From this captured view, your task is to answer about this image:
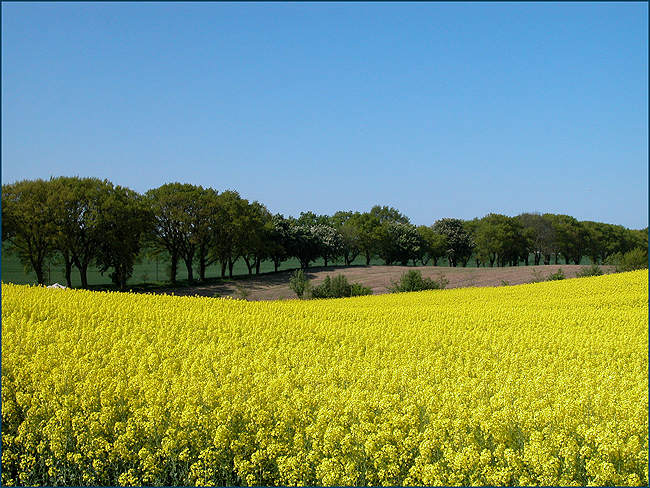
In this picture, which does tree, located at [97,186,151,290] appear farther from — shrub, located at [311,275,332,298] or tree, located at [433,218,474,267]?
tree, located at [433,218,474,267]

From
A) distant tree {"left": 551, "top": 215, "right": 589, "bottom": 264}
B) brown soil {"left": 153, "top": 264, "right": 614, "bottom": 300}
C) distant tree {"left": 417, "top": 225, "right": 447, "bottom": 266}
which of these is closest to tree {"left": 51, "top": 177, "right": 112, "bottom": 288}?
brown soil {"left": 153, "top": 264, "right": 614, "bottom": 300}

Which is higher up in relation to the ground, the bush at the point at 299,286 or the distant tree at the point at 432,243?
the distant tree at the point at 432,243

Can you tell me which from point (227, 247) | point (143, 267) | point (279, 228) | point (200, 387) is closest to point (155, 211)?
point (227, 247)

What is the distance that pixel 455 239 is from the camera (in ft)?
277

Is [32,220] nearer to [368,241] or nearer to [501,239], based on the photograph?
[368,241]

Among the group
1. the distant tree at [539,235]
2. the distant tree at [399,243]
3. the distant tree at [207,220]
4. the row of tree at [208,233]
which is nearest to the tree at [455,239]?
the row of tree at [208,233]

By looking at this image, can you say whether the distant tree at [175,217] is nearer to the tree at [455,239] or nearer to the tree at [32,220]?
the tree at [32,220]

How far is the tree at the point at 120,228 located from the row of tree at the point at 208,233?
70 millimetres

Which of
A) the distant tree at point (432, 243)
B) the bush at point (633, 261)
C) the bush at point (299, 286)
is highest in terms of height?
the distant tree at point (432, 243)

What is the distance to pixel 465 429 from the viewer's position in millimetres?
6430

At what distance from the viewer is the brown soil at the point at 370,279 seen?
43.8m

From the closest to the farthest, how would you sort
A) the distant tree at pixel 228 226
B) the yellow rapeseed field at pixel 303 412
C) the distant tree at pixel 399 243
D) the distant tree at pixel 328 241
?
the yellow rapeseed field at pixel 303 412 < the distant tree at pixel 228 226 < the distant tree at pixel 328 241 < the distant tree at pixel 399 243

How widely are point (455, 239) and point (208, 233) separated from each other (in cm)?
4463

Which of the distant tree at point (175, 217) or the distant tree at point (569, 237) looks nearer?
the distant tree at point (175, 217)
